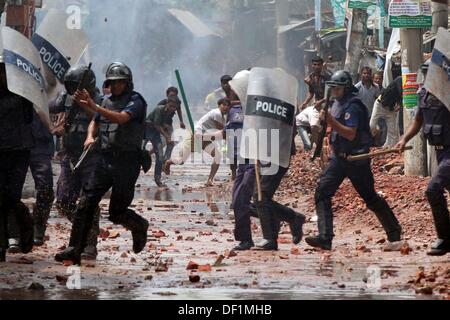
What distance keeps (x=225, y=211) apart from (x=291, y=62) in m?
45.2

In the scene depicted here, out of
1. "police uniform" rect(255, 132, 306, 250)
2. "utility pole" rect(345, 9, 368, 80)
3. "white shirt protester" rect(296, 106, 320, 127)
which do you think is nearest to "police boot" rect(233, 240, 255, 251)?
"police uniform" rect(255, 132, 306, 250)

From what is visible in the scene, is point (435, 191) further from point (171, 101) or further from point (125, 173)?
point (171, 101)

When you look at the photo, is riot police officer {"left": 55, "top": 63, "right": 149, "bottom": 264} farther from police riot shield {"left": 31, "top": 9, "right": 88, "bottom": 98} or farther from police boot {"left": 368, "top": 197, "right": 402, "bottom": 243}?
police boot {"left": 368, "top": 197, "right": 402, "bottom": 243}

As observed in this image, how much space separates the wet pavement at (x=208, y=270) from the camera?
9891 mm

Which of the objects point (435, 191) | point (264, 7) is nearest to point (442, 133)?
point (435, 191)

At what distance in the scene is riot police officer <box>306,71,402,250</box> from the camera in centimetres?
1340

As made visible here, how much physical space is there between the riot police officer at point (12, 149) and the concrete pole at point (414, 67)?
800 cm

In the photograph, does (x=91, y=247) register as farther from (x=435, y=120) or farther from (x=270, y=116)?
(x=435, y=120)

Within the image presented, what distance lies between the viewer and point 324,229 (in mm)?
13523

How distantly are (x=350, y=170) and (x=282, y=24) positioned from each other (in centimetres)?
5218

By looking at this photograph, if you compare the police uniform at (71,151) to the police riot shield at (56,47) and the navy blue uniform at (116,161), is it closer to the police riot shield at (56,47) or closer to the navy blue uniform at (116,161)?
the police riot shield at (56,47)

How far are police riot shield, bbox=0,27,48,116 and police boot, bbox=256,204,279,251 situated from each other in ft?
8.51

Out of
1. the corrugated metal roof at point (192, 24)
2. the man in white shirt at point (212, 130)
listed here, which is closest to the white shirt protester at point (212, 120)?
the man in white shirt at point (212, 130)

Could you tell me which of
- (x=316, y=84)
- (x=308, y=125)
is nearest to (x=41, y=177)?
(x=316, y=84)
